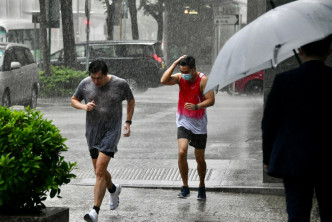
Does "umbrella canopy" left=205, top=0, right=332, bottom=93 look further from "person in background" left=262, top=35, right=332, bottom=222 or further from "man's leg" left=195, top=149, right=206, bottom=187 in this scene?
"man's leg" left=195, top=149, right=206, bottom=187

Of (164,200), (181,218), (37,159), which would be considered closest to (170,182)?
(164,200)

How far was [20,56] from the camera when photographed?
2059 centimetres

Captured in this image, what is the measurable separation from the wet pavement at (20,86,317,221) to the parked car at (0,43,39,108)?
1.78 metres

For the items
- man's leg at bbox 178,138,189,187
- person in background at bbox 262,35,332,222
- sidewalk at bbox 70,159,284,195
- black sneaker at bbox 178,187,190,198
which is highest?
person in background at bbox 262,35,332,222

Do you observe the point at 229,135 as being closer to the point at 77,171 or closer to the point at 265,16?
the point at 77,171

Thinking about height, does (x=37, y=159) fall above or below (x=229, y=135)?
above

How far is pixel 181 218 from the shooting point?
7742 mm

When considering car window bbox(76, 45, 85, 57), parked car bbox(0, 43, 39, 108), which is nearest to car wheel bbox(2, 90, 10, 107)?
parked car bbox(0, 43, 39, 108)

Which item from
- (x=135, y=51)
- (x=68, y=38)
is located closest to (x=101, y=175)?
(x=68, y=38)

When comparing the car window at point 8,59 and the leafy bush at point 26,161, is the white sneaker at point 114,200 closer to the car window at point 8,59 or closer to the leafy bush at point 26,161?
the leafy bush at point 26,161

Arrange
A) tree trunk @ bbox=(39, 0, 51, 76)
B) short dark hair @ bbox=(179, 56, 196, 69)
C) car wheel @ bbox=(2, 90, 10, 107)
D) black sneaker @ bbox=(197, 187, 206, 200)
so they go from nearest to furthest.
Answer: short dark hair @ bbox=(179, 56, 196, 69)
black sneaker @ bbox=(197, 187, 206, 200)
car wheel @ bbox=(2, 90, 10, 107)
tree trunk @ bbox=(39, 0, 51, 76)

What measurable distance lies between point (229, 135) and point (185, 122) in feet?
22.4

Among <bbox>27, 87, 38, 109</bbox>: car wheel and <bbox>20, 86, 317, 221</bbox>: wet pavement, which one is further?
<bbox>27, 87, 38, 109</bbox>: car wheel

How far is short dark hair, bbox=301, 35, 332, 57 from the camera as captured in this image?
16.0 feet
